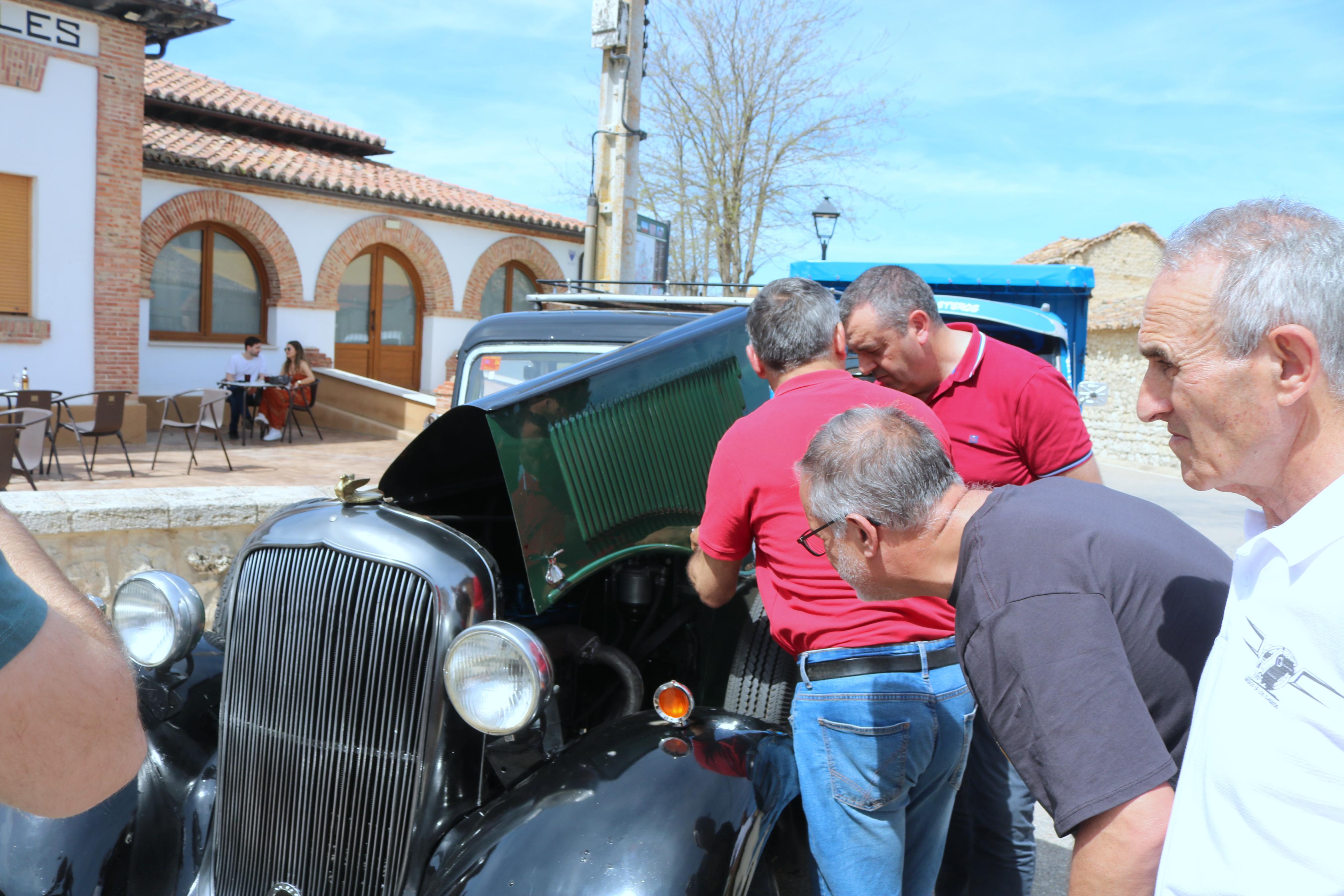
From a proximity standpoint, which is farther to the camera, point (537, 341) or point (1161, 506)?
point (1161, 506)

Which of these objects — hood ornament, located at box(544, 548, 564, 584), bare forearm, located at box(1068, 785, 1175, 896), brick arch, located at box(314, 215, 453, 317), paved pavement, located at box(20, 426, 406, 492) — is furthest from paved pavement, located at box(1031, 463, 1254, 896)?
brick arch, located at box(314, 215, 453, 317)

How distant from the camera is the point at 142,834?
8.37 ft

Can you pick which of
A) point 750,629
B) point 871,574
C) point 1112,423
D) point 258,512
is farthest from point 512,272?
point 871,574

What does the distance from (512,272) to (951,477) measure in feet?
58.2

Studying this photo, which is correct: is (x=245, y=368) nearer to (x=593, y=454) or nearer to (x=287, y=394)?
(x=287, y=394)

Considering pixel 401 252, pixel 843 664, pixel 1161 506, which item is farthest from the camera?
pixel 401 252

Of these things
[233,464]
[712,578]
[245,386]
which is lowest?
[233,464]

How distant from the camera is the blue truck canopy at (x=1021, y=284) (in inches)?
273

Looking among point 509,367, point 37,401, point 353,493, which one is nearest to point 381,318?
point 37,401

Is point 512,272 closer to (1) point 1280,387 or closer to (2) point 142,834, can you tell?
(2) point 142,834

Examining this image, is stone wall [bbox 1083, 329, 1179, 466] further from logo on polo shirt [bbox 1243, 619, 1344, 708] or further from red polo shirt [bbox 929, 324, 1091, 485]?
logo on polo shirt [bbox 1243, 619, 1344, 708]

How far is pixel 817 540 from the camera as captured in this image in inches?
80.8

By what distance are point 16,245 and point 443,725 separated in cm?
1161

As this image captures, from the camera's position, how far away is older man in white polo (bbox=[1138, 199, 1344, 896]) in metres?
1.04
